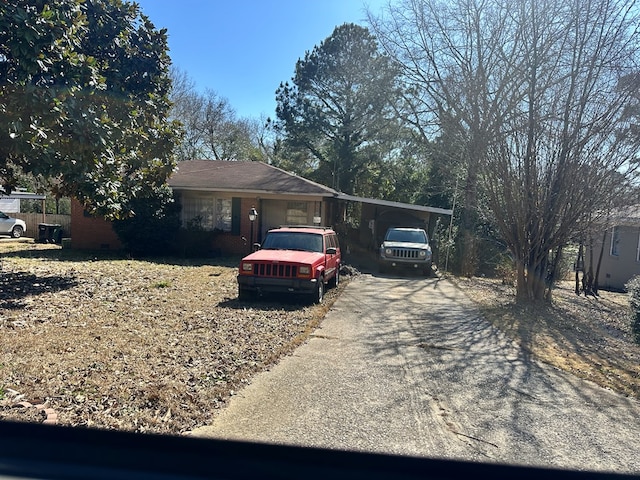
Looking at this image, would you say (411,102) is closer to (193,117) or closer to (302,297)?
(302,297)

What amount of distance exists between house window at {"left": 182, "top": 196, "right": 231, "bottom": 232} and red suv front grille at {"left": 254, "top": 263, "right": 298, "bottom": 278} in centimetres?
929

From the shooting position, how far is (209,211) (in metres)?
18.6

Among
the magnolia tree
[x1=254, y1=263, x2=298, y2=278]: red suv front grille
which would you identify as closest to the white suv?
[x1=254, y1=263, x2=298, y2=278]: red suv front grille

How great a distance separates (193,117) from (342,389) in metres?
34.9

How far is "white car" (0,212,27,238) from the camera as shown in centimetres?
2417

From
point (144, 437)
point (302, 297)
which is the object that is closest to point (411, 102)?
point (302, 297)

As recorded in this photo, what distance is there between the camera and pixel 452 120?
12.1 meters

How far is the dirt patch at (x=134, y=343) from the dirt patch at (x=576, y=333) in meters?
3.68

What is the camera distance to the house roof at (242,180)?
57.1 ft

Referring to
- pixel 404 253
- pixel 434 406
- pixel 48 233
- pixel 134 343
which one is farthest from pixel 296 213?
pixel 434 406

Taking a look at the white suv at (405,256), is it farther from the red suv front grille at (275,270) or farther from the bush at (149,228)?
the bush at (149,228)

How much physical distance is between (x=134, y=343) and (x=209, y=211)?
502 inches

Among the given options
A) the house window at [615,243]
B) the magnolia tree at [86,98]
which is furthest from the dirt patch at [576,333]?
the magnolia tree at [86,98]

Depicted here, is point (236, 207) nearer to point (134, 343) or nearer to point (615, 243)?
point (134, 343)
